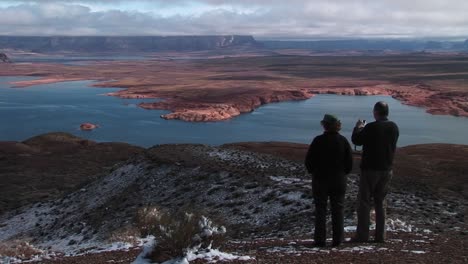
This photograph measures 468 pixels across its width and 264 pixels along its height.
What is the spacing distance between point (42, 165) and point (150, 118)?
45.8 metres

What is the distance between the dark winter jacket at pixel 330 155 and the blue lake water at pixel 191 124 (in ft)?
176

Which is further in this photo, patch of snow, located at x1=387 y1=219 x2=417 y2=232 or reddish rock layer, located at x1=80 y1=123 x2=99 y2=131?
reddish rock layer, located at x1=80 y1=123 x2=99 y2=131

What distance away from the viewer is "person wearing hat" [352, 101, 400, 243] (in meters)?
8.96

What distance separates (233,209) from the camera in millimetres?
16703

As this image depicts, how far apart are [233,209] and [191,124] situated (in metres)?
64.4

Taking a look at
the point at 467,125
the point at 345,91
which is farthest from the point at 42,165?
the point at 345,91

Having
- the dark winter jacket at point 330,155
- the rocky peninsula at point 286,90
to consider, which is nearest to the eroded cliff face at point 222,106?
the rocky peninsula at point 286,90

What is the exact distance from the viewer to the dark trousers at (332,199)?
8.85 metres

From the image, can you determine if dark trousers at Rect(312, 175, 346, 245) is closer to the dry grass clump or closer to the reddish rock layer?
the dry grass clump

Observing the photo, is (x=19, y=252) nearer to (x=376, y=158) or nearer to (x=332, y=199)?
(x=332, y=199)

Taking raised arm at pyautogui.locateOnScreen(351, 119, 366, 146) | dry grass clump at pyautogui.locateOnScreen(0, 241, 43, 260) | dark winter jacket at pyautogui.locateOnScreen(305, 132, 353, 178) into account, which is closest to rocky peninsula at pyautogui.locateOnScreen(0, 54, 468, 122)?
dry grass clump at pyautogui.locateOnScreen(0, 241, 43, 260)

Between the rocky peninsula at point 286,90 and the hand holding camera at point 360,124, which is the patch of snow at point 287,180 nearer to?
the hand holding camera at point 360,124

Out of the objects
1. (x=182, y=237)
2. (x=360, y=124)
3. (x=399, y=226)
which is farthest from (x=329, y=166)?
(x=399, y=226)

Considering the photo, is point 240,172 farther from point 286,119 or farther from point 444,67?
point 444,67
